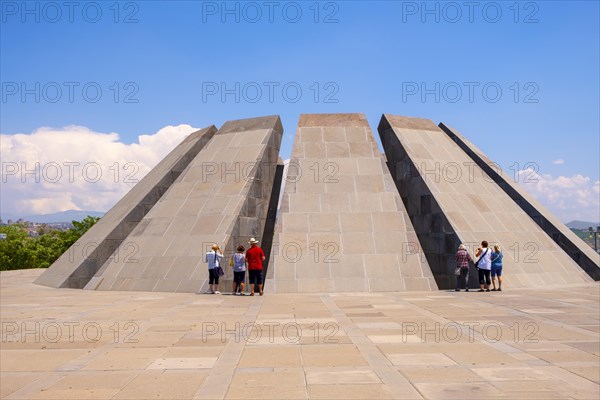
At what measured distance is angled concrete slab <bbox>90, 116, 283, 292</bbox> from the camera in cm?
1792

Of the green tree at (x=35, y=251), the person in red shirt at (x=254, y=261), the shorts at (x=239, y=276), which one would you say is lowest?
the green tree at (x=35, y=251)

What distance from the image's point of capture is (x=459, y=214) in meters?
19.1

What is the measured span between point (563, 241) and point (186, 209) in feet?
51.2

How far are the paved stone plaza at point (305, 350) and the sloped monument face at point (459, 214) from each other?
165 inches

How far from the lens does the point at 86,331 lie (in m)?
9.98

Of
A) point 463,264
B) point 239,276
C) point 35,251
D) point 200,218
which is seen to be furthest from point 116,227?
point 35,251

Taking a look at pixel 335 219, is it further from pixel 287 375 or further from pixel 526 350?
pixel 287 375

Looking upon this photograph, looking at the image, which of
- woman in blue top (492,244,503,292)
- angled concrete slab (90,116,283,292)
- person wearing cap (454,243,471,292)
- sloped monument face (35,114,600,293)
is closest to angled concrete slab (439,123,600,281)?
sloped monument face (35,114,600,293)

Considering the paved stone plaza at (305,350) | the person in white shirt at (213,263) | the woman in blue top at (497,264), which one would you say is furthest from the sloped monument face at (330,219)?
the paved stone plaza at (305,350)

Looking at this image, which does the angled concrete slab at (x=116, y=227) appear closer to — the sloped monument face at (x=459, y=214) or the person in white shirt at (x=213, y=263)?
the person in white shirt at (x=213, y=263)

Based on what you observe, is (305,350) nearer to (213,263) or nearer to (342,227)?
(213,263)

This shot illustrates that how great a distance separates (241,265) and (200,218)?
388cm

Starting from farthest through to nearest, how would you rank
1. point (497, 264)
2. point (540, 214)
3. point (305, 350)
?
point (540, 214), point (497, 264), point (305, 350)

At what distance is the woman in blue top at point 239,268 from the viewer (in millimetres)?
16297
